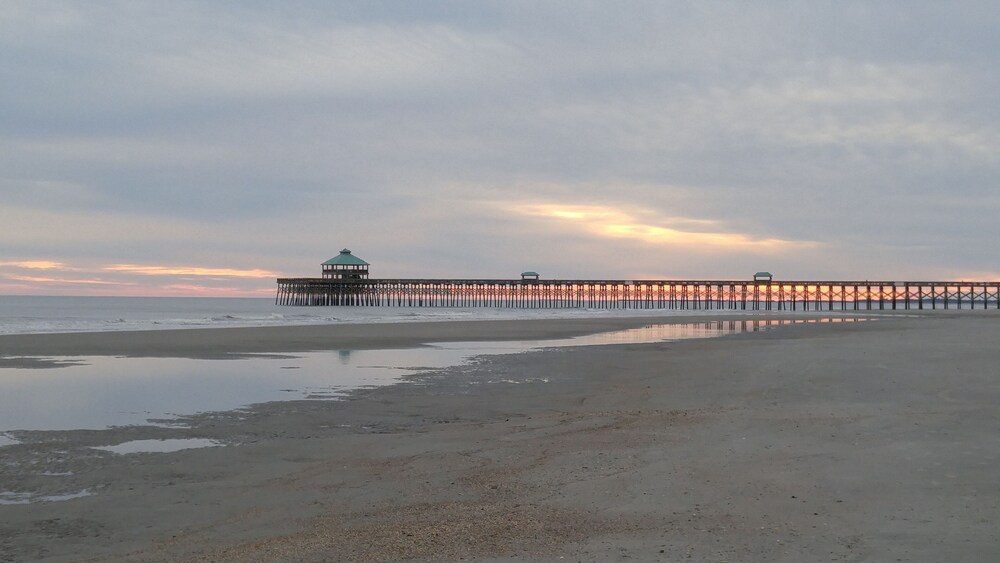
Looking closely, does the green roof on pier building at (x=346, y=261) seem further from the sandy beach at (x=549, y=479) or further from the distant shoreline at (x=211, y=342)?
the sandy beach at (x=549, y=479)

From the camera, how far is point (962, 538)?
4.95 m

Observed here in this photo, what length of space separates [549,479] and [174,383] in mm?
11058

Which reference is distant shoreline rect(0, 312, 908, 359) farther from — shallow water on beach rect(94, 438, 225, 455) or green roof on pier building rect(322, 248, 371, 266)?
green roof on pier building rect(322, 248, 371, 266)

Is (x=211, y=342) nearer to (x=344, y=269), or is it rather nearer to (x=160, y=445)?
(x=160, y=445)

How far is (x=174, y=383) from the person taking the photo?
51.7 feet

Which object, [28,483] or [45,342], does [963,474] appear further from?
[45,342]

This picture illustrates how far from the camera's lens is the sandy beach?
5.23 metres

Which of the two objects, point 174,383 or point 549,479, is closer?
point 549,479

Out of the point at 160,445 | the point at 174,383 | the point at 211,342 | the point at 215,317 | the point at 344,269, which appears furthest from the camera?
the point at 344,269

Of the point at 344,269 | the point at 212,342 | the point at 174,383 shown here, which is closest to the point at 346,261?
the point at 344,269

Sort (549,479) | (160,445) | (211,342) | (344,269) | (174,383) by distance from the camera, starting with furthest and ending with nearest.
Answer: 1. (344,269)
2. (211,342)
3. (174,383)
4. (160,445)
5. (549,479)

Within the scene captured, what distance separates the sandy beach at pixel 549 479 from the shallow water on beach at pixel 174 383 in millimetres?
1178

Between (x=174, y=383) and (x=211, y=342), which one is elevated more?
(x=174, y=383)

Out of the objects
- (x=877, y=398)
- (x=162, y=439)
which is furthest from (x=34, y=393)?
(x=877, y=398)
